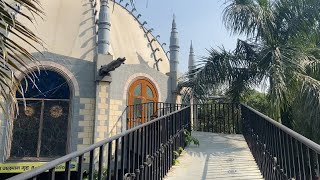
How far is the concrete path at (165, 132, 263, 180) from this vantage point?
4914 millimetres

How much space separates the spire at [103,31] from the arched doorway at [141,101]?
72.9 inches

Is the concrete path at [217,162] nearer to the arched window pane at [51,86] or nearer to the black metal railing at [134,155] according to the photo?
the black metal railing at [134,155]

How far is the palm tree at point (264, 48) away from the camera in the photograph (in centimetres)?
898

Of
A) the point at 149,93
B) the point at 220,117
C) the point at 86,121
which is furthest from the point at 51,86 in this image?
the point at 220,117

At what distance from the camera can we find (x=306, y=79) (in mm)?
8602

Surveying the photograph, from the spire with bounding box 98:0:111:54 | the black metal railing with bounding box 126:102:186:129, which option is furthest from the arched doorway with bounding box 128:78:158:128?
the spire with bounding box 98:0:111:54

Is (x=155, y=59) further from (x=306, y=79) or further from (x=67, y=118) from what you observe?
(x=306, y=79)

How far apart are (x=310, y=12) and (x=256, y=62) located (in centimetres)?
246

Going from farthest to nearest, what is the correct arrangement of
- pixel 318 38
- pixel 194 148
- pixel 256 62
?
pixel 318 38, pixel 256 62, pixel 194 148

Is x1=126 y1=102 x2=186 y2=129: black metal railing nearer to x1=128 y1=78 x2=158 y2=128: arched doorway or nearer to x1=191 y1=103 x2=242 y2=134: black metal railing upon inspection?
x1=128 y1=78 x2=158 y2=128: arched doorway

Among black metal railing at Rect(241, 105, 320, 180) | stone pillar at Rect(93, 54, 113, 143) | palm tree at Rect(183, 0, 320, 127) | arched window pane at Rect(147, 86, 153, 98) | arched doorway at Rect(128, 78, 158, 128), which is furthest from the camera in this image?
arched window pane at Rect(147, 86, 153, 98)

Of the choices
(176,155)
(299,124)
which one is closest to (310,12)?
(299,124)

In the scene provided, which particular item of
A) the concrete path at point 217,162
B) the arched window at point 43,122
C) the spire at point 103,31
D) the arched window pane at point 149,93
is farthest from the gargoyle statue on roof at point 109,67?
the concrete path at point 217,162

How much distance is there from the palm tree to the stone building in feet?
9.93
